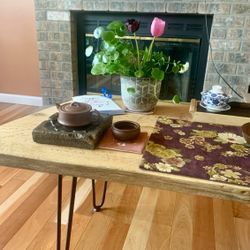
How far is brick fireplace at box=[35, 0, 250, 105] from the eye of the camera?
2.10 metres

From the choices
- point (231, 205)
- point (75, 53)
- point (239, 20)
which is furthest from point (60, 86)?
point (231, 205)

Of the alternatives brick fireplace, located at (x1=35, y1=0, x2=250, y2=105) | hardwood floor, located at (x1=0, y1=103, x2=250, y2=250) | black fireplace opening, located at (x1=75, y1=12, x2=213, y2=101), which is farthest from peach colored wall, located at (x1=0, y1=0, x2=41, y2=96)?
hardwood floor, located at (x1=0, y1=103, x2=250, y2=250)

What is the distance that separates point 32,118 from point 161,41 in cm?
169

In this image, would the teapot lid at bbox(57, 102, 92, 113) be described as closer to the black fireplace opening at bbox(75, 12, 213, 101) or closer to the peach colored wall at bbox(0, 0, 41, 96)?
the black fireplace opening at bbox(75, 12, 213, 101)

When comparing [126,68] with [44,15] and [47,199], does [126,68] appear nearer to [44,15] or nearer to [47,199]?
[47,199]

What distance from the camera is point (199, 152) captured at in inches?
29.7

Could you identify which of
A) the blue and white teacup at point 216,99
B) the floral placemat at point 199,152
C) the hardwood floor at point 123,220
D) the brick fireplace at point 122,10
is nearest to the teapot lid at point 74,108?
the floral placemat at point 199,152

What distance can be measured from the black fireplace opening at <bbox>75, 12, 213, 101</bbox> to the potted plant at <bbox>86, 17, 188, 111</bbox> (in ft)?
3.96

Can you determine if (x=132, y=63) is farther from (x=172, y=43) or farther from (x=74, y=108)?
(x=172, y=43)

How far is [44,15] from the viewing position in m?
2.42

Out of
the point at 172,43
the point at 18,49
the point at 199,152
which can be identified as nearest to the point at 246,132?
the point at 199,152

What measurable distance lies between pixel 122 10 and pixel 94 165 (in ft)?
6.19

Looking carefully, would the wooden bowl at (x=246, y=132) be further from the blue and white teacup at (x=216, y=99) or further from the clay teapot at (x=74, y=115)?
the clay teapot at (x=74, y=115)

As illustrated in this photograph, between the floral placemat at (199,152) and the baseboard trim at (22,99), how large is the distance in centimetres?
213
